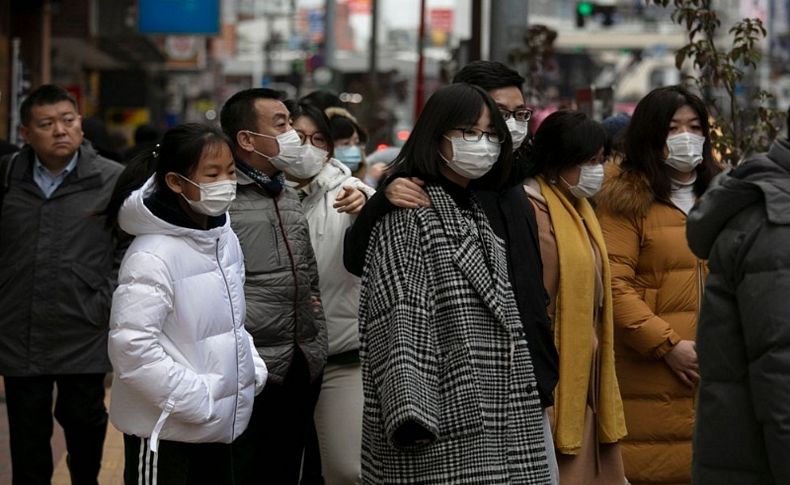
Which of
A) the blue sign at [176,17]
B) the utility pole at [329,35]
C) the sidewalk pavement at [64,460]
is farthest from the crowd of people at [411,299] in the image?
the utility pole at [329,35]

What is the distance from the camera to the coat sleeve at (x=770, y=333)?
3.78m

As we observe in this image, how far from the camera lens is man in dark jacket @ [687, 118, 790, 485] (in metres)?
3.80

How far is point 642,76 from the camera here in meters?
93.2

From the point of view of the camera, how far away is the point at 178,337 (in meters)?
5.20

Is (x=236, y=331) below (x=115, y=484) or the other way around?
the other way around

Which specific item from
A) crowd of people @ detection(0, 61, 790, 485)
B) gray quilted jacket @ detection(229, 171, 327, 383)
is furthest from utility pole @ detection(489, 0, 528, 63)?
gray quilted jacket @ detection(229, 171, 327, 383)

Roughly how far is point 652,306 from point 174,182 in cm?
213

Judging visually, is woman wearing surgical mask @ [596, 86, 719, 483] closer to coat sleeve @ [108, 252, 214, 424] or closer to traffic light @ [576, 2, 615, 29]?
coat sleeve @ [108, 252, 214, 424]

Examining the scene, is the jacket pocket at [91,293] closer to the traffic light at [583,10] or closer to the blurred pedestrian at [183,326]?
the blurred pedestrian at [183,326]

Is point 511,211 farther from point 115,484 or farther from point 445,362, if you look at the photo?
point 115,484

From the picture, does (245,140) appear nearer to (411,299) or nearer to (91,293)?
(91,293)

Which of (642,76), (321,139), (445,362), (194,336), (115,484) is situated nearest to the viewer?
(445,362)

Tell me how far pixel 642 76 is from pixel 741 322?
9090 cm

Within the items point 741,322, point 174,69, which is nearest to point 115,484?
point 741,322
